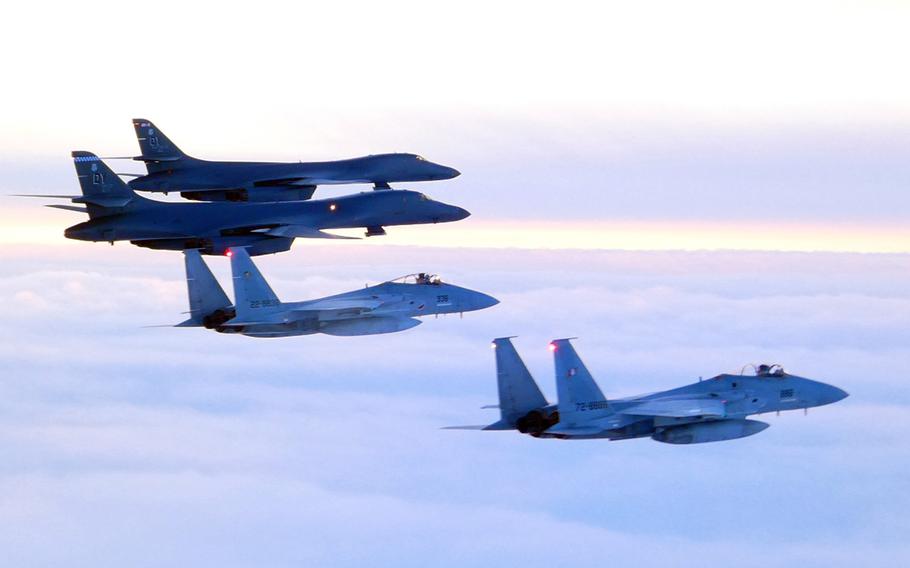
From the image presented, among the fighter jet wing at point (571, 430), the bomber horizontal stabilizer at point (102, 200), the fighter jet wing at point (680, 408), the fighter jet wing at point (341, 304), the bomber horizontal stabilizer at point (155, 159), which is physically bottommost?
the fighter jet wing at point (571, 430)

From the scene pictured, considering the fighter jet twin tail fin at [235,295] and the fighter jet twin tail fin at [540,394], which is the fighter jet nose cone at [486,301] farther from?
the fighter jet twin tail fin at [540,394]

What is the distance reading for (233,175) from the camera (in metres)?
98.6

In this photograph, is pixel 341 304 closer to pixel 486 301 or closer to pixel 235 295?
pixel 235 295

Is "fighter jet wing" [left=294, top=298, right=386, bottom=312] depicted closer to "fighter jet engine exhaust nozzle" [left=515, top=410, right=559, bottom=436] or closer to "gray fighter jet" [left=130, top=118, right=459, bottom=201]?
"fighter jet engine exhaust nozzle" [left=515, top=410, right=559, bottom=436]

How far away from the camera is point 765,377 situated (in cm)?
8125

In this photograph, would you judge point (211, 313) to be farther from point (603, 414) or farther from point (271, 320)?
point (603, 414)

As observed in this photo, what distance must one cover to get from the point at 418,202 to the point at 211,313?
16.0m

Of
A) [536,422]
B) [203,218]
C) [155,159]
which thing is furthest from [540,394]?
[155,159]

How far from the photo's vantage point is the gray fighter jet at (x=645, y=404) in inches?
2960

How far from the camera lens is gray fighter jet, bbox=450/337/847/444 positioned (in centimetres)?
7519

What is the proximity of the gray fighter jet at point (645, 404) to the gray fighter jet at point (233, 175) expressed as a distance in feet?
86.2

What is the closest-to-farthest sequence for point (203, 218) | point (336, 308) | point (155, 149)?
point (336, 308) → point (203, 218) → point (155, 149)

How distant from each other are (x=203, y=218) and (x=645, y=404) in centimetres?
2378

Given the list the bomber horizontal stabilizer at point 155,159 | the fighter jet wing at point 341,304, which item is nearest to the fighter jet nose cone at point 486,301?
the fighter jet wing at point 341,304
